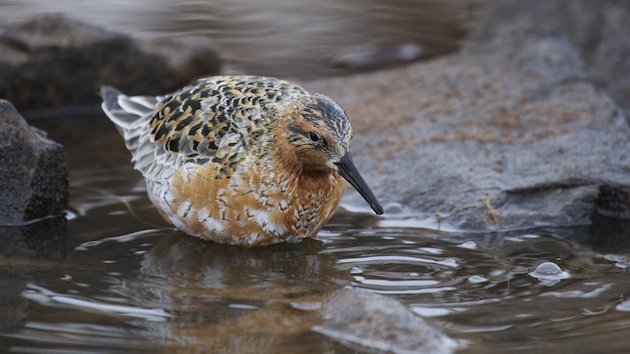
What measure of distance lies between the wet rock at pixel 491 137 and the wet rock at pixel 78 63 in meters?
1.71

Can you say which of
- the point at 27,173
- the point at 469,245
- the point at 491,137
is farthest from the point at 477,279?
the point at 27,173

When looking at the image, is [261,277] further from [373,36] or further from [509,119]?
[373,36]

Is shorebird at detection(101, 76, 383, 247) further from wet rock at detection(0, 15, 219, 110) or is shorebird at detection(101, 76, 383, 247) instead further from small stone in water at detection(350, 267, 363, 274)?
wet rock at detection(0, 15, 219, 110)

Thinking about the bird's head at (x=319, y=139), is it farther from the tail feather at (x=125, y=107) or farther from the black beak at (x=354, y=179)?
the tail feather at (x=125, y=107)

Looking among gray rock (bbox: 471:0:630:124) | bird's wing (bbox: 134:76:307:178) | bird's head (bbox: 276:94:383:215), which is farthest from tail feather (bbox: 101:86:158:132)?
gray rock (bbox: 471:0:630:124)

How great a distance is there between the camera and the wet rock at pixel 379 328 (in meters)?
5.85

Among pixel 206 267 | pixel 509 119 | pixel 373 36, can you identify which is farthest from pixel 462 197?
pixel 373 36

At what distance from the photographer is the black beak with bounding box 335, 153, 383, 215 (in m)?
7.16

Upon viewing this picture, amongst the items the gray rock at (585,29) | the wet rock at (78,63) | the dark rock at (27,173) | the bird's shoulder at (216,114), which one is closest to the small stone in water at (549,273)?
the bird's shoulder at (216,114)

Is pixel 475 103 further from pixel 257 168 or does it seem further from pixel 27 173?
pixel 27 173

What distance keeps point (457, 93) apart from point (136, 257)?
420cm

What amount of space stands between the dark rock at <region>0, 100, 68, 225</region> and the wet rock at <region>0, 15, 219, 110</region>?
9.16 ft

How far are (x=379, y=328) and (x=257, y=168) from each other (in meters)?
1.97

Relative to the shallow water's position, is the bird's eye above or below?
above
